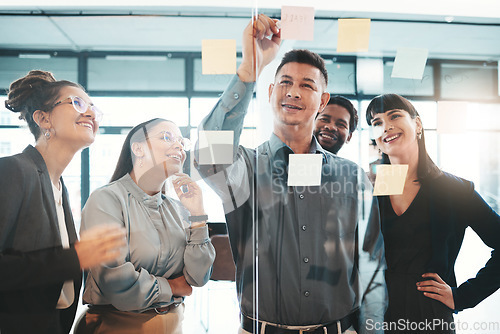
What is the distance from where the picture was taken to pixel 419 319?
1.58 metres

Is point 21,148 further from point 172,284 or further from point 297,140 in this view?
point 297,140

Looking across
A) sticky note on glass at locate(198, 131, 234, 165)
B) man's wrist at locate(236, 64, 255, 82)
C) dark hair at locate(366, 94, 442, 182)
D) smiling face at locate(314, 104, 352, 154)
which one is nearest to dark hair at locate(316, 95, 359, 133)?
smiling face at locate(314, 104, 352, 154)

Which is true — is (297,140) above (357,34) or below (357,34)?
below

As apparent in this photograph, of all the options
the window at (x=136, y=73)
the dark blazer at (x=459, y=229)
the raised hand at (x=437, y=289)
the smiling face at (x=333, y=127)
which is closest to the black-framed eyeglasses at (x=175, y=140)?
the window at (x=136, y=73)

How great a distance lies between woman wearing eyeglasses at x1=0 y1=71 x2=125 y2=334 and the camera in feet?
4.26

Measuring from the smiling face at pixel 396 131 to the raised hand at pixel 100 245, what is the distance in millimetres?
1150

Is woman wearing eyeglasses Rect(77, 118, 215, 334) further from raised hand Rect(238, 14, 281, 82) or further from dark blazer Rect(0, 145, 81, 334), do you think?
raised hand Rect(238, 14, 281, 82)

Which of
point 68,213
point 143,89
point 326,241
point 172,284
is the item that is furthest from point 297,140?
point 68,213

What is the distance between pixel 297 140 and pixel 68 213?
960 millimetres

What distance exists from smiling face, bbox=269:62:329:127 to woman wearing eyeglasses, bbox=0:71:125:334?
0.76 metres

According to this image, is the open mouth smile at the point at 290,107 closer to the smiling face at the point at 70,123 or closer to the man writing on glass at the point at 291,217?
the man writing on glass at the point at 291,217

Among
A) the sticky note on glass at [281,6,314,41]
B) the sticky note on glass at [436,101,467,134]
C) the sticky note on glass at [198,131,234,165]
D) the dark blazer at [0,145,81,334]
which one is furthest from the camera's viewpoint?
the sticky note on glass at [436,101,467,134]

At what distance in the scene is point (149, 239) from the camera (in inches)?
52.4

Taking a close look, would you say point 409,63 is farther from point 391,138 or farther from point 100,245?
point 100,245
